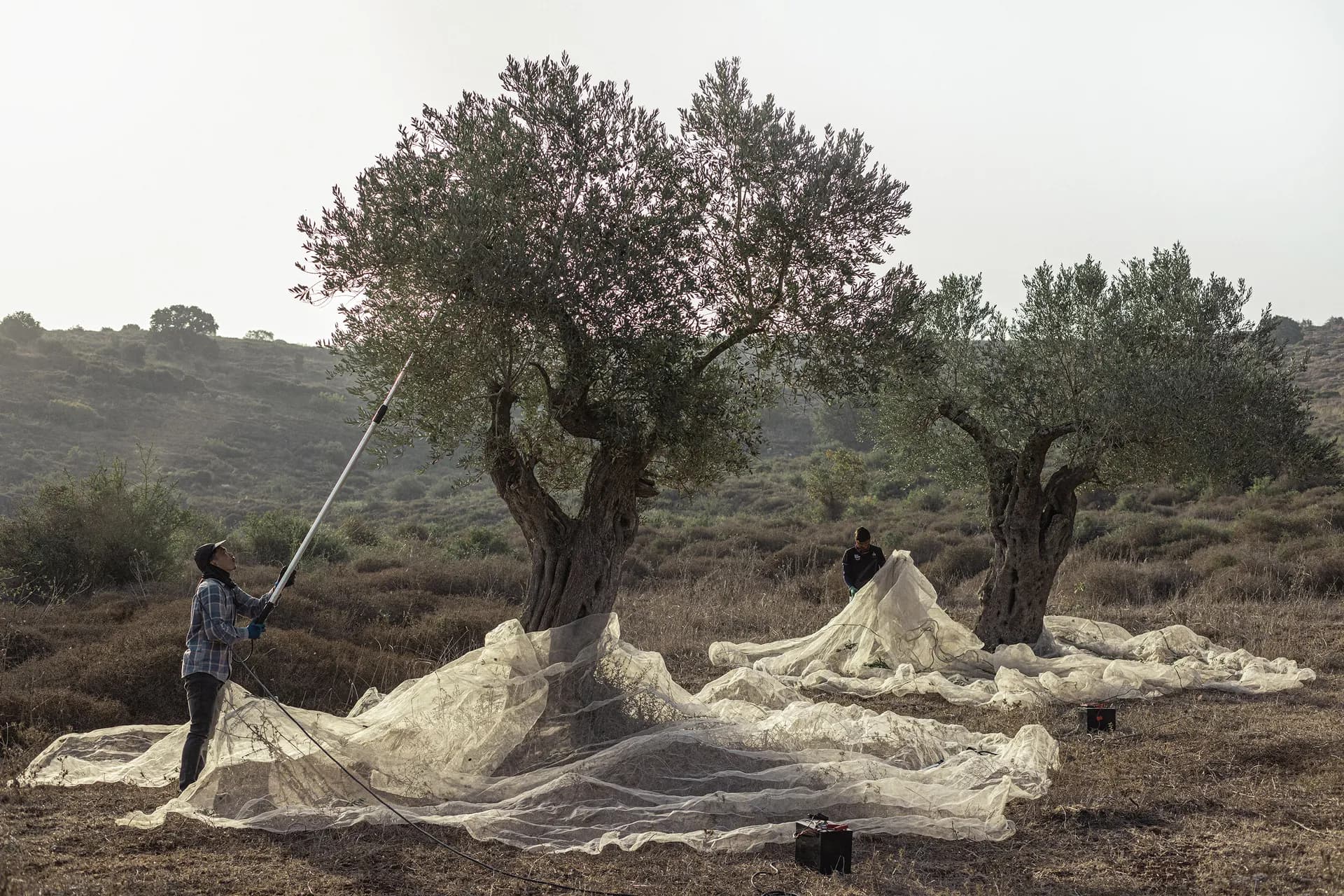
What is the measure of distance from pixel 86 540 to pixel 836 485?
23740mm

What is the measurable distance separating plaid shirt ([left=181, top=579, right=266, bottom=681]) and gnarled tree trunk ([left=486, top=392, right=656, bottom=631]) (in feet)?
9.84

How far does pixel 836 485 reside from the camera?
35.0 metres

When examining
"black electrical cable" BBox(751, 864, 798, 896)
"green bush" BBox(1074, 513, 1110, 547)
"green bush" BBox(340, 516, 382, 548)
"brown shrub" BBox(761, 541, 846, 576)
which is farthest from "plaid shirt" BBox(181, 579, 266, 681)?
"green bush" BBox(1074, 513, 1110, 547)

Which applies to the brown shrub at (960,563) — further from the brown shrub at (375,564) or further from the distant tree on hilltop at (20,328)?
the distant tree on hilltop at (20,328)

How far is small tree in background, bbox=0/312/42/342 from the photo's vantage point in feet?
173

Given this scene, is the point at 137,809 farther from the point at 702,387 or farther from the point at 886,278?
the point at 886,278

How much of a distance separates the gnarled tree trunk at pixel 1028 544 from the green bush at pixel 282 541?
14.0 metres

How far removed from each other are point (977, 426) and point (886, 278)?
4927mm

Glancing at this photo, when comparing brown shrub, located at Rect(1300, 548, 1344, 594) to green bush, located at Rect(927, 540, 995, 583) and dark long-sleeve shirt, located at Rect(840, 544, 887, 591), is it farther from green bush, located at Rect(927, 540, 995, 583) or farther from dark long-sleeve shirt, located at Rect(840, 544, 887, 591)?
dark long-sleeve shirt, located at Rect(840, 544, 887, 591)

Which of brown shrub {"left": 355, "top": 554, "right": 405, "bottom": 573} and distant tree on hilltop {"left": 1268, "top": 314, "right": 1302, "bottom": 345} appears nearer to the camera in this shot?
brown shrub {"left": 355, "top": 554, "right": 405, "bottom": 573}

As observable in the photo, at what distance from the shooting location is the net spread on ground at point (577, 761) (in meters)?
7.05

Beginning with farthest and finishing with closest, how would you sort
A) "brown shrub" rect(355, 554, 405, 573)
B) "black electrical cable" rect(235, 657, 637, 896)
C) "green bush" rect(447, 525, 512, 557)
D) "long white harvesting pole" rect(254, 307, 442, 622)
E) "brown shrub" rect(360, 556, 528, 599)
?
"green bush" rect(447, 525, 512, 557)
"brown shrub" rect(355, 554, 405, 573)
"brown shrub" rect(360, 556, 528, 599)
"long white harvesting pole" rect(254, 307, 442, 622)
"black electrical cable" rect(235, 657, 637, 896)

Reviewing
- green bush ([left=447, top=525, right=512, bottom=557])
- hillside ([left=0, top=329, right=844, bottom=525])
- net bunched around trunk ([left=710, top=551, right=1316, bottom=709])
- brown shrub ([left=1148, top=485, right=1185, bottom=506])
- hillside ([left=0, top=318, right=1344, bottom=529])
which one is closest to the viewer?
net bunched around trunk ([left=710, top=551, right=1316, bottom=709])

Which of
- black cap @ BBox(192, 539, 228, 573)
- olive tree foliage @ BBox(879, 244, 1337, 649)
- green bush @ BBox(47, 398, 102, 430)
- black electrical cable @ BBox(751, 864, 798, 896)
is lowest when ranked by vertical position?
black electrical cable @ BBox(751, 864, 798, 896)
